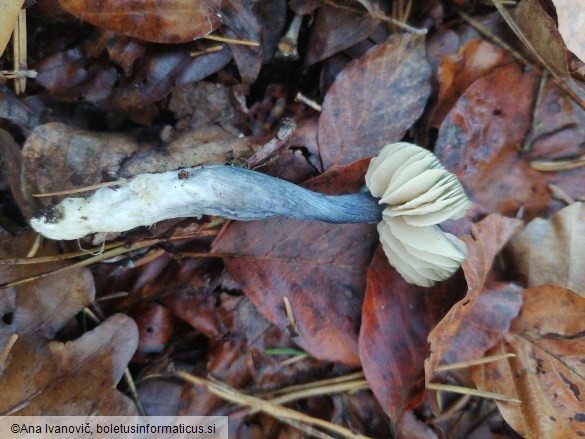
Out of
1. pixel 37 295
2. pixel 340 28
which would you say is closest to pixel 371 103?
Result: pixel 340 28

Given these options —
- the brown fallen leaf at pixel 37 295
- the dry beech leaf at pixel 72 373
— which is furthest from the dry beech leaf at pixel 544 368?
the brown fallen leaf at pixel 37 295

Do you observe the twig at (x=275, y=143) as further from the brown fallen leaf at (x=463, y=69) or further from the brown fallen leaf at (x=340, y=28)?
the brown fallen leaf at (x=463, y=69)

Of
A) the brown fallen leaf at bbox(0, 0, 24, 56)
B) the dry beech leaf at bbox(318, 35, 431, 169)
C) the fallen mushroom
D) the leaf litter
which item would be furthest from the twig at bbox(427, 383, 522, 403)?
the brown fallen leaf at bbox(0, 0, 24, 56)

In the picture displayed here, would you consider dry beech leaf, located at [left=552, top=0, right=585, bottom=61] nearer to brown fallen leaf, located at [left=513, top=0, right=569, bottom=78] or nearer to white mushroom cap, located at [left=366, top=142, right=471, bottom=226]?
brown fallen leaf, located at [left=513, top=0, right=569, bottom=78]

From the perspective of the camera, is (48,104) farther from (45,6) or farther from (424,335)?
(424,335)

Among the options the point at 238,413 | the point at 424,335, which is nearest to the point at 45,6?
the point at 238,413
